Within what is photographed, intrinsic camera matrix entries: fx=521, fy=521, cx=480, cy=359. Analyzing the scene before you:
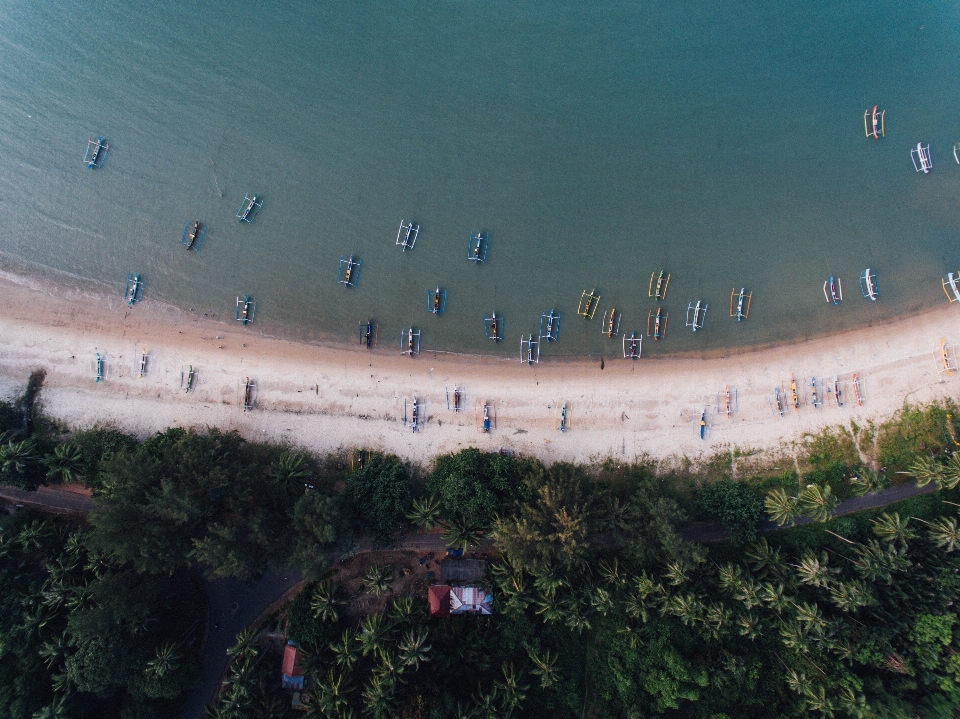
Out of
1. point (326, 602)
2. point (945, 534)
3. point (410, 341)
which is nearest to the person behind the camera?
point (945, 534)

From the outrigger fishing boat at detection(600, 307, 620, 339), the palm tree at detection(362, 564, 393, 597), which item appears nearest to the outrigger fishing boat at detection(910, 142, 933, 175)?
the outrigger fishing boat at detection(600, 307, 620, 339)

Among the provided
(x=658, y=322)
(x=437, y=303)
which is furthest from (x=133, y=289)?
(x=658, y=322)

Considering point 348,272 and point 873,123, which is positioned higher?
point 873,123

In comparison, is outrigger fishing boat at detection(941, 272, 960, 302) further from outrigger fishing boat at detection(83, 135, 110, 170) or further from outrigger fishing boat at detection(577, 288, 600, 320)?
outrigger fishing boat at detection(83, 135, 110, 170)

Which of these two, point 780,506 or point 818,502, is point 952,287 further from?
point 780,506

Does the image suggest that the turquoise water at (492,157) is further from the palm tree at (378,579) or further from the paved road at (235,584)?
the palm tree at (378,579)

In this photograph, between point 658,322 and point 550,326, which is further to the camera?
point 658,322
